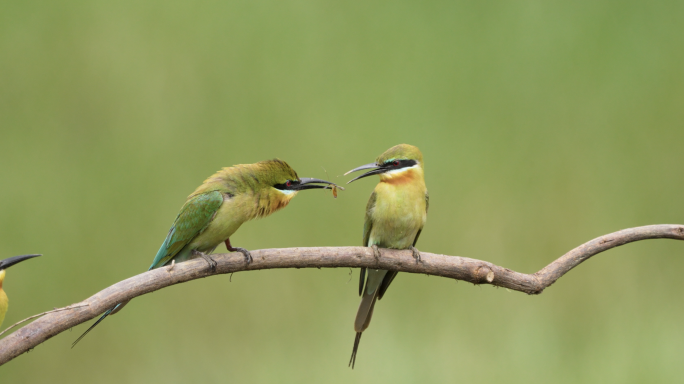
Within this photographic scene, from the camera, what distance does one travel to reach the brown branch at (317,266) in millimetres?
1904

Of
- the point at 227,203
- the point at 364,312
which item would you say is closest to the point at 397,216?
the point at 364,312

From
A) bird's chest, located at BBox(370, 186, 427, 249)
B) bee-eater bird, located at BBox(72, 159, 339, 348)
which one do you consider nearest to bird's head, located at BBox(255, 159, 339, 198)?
bee-eater bird, located at BBox(72, 159, 339, 348)

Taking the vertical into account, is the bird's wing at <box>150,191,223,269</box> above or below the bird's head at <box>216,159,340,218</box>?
below

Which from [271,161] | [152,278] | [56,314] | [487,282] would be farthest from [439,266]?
[56,314]

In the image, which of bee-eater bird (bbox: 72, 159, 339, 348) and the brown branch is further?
bee-eater bird (bbox: 72, 159, 339, 348)

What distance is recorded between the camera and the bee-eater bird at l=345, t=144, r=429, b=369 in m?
2.49

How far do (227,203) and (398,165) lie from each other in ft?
2.70

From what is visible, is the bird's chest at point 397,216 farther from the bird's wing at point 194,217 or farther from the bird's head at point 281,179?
the bird's wing at point 194,217

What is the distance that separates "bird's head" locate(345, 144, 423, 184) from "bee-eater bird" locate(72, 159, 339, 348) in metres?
0.26

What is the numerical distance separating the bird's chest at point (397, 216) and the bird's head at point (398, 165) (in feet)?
0.33

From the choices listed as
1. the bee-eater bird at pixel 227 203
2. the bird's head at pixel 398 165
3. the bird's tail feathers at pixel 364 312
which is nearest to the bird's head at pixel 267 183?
the bee-eater bird at pixel 227 203

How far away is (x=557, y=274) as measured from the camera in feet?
7.38

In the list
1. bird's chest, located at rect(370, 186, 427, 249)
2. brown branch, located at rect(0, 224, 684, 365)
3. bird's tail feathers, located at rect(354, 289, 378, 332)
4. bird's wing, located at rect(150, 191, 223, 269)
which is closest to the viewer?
brown branch, located at rect(0, 224, 684, 365)

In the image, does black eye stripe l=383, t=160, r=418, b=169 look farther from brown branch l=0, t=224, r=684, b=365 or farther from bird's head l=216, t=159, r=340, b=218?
brown branch l=0, t=224, r=684, b=365
